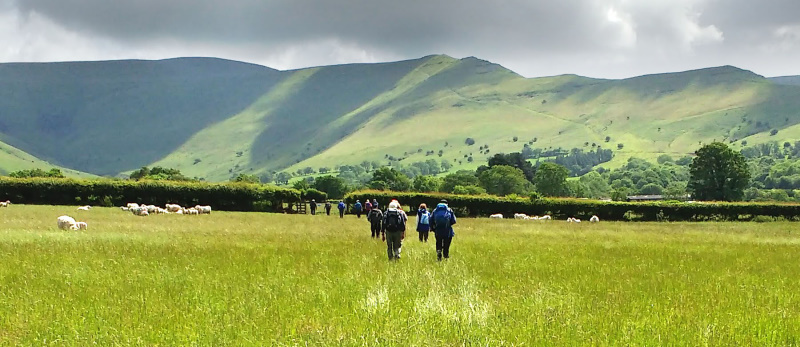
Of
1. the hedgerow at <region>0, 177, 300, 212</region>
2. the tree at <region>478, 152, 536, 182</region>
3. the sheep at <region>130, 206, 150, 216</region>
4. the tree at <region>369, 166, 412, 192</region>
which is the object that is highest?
the tree at <region>478, 152, 536, 182</region>

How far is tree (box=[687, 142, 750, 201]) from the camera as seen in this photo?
104000 mm

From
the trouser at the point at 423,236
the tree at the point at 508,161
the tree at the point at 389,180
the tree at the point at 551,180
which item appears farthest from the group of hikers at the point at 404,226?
the tree at the point at 508,161

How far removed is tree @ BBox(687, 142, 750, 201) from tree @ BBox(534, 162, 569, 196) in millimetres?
55266

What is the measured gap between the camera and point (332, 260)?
20328 mm

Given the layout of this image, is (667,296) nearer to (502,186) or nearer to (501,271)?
Result: (501,271)

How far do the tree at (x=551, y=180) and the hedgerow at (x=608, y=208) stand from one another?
300 ft

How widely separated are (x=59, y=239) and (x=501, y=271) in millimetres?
17013

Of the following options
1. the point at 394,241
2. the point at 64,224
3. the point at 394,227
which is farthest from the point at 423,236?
the point at 64,224

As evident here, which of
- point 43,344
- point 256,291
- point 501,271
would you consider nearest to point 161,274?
point 256,291

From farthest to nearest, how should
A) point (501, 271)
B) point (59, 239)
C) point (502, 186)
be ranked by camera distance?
point (502, 186) → point (59, 239) → point (501, 271)

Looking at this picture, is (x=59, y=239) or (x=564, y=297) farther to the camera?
(x=59, y=239)

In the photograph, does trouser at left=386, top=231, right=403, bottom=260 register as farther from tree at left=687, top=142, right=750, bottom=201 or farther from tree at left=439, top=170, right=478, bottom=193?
tree at left=439, top=170, right=478, bottom=193

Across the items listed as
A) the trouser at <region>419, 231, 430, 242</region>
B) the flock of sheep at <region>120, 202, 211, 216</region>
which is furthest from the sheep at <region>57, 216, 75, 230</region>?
the flock of sheep at <region>120, 202, 211, 216</region>

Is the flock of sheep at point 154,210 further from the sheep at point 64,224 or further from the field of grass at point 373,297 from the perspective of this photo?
the field of grass at point 373,297
